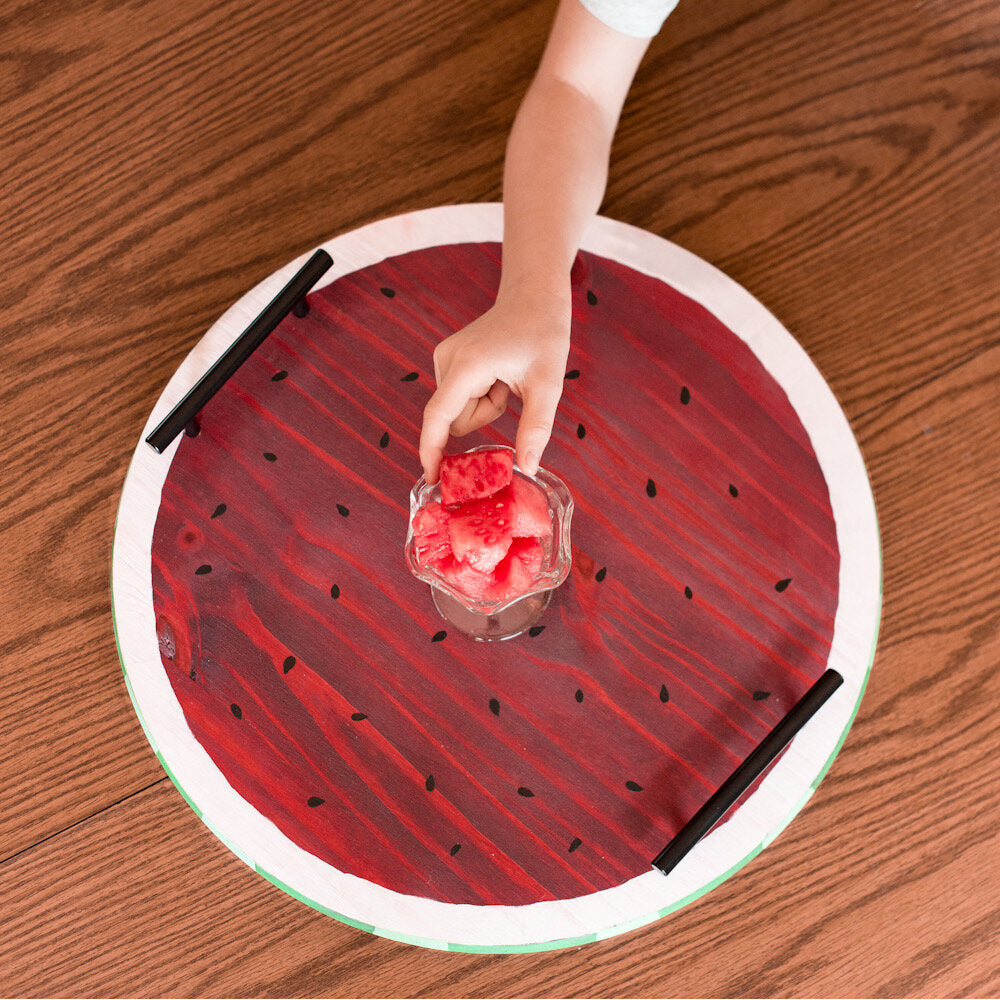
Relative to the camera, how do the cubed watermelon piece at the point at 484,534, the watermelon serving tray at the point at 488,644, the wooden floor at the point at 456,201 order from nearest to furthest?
the cubed watermelon piece at the point at 484,534 → the watermelon serving tray at the point at 488,644 → the wooden floor at the point at 456,201

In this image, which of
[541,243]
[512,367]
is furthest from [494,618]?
[541,243]

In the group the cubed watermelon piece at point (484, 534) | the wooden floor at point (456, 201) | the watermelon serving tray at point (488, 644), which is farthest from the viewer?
the wooden floor at point (456, 201)

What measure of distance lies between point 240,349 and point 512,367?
31cm

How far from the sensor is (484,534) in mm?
741

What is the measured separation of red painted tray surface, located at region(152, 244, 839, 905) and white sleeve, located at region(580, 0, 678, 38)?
0.24 meters

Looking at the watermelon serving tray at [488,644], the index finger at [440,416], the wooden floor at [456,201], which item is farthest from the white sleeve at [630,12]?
the index finger at [440,416]

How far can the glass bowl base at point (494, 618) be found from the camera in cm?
89

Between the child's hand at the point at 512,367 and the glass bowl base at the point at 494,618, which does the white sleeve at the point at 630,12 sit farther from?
the glass bowl base at the point at 494,618

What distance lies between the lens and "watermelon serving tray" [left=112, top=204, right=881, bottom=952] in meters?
0.86

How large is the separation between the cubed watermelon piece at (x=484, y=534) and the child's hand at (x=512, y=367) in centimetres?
5

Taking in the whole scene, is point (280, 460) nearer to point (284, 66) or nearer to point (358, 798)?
point (358, 798)

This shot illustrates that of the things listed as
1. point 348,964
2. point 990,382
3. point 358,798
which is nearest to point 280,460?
point 358,798

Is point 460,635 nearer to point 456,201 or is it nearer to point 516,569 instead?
point 516,569

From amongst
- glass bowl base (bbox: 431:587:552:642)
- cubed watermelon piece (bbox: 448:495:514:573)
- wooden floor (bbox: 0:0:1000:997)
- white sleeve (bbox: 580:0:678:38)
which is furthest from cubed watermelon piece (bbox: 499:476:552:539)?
wooden floor (bbox: 0:0:1000:997)
